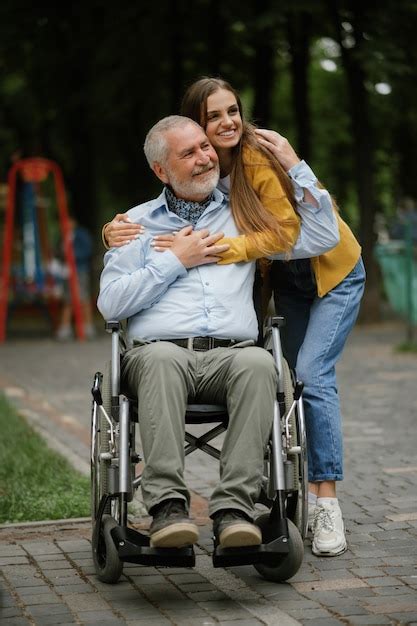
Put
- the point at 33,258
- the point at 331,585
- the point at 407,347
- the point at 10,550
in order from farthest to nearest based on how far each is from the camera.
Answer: the point at 33,258 < the point at 407,347 < the point at 10,550 < the point at 331,585

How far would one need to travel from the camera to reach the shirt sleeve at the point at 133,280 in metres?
4.77

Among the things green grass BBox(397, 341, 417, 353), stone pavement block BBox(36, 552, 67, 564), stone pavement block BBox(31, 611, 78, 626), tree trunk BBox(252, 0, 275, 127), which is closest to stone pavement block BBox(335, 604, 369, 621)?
Result: stone pavement block BBox(31, 611, 78, 626)

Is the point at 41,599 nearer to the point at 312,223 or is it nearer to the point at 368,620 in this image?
the point at 368,620

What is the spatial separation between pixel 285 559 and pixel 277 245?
1173 millimetres

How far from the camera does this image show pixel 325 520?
506cm

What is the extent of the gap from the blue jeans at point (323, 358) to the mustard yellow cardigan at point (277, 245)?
56 millimetres

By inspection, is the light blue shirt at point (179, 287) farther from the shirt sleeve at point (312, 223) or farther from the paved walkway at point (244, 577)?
the paved walkway at point (244, 577)

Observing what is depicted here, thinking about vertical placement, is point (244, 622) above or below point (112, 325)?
below

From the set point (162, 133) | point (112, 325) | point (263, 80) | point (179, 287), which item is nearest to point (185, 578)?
point (112, 325)

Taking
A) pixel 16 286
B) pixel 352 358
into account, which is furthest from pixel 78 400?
pixel 16 286

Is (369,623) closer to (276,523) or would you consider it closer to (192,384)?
(276,523)

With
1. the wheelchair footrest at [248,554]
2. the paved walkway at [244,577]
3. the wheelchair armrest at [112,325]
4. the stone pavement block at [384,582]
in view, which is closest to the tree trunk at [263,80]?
the paved walkway at [244,577]

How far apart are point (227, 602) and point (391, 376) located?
7.08 metres

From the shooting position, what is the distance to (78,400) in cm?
1029
